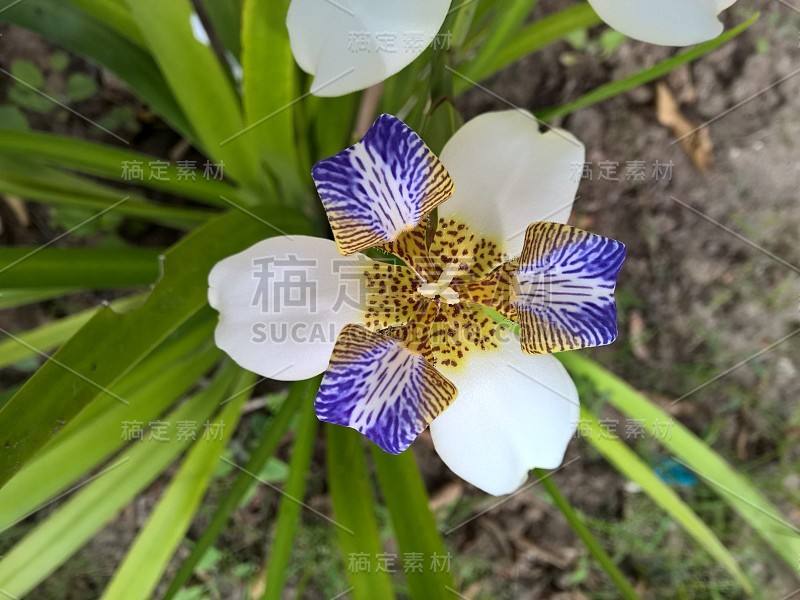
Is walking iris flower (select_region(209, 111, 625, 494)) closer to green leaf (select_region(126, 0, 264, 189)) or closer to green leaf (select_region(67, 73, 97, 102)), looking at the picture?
green leaf (select_region(126, 0, 264, 189))

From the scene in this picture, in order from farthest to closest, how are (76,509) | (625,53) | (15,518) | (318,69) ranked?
(625,53) < (76,509) < (15,518) < (318,69)

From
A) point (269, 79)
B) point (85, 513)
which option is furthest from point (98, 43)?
point (85, 513)

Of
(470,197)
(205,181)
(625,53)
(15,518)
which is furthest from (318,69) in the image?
(625,53)

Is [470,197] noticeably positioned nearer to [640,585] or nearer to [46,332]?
[46,332]

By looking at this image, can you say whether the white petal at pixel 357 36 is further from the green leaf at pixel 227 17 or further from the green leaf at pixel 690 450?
the green leaf at pixel 690 450

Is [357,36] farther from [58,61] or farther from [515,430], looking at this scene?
[58,61]

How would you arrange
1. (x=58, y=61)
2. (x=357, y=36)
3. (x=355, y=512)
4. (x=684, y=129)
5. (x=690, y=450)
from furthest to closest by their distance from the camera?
(x=684, y=129) < (x=58, y=61) < (x=690, y=450) < (x=355, y=512) < (x=357, y=36)

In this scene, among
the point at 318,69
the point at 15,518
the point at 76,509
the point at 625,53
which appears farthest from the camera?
the point at 625,53
